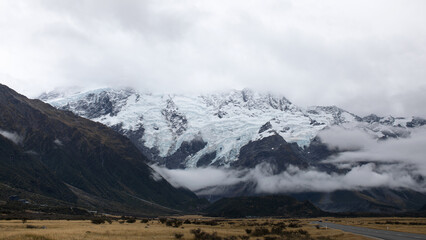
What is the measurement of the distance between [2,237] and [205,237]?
32.8 meters

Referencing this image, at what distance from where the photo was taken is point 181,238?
73.2 m

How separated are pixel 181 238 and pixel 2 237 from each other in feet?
90.7

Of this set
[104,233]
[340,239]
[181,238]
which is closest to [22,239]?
[104,233]

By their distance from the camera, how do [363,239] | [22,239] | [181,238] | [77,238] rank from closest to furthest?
[22,239] → [77,238] → [181,238] → [363,239]

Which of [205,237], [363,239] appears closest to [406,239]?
[363,239]

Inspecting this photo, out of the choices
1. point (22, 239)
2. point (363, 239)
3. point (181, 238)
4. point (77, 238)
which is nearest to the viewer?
point (22, 239)

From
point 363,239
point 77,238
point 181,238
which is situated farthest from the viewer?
point 363,239

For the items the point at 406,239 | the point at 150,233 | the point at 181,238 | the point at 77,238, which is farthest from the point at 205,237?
the point at 406,239

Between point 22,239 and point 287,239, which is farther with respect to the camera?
point 287,239

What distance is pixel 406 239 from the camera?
7425 cm

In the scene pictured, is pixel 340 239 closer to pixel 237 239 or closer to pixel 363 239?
pixel 363 239

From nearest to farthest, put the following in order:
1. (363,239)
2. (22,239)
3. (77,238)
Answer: (22,239) → (77,238) → (363,239)

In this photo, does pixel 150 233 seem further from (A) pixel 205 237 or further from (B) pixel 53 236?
(B) pixel 53 236

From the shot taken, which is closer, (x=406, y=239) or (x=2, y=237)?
(x=2, y=237)
